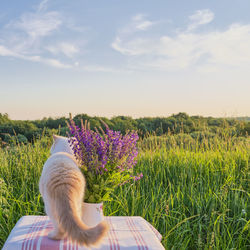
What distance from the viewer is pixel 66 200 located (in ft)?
6.07

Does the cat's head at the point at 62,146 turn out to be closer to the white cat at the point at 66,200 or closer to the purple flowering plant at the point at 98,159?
the purple flowering plant at the point at 98,159

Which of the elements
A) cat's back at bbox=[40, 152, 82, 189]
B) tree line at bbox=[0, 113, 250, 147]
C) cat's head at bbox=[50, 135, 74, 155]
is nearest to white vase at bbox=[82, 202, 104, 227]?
cat's back at bbox=[40, 152, 82, 189]

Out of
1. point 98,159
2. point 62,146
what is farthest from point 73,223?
point 62,146

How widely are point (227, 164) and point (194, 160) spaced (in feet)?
2.03

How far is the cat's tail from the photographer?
1.78 m

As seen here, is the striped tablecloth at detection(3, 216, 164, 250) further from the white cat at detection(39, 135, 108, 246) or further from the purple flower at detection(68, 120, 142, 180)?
the purple flower at detection(68, 120, 142, 180)

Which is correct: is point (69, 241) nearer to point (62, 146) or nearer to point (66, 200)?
point (66, 200)

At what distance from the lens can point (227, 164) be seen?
5.38 metres

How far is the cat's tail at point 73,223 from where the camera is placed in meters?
1.78

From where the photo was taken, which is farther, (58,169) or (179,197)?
(179,197)

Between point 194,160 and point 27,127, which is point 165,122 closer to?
point 27,127

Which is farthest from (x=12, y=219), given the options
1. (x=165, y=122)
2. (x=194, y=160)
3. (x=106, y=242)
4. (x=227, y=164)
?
(x=165, y=122)

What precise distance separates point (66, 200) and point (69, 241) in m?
0.44

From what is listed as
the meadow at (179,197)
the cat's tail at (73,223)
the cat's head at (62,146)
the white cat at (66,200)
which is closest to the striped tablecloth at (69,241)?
the white cat at (66,200)
